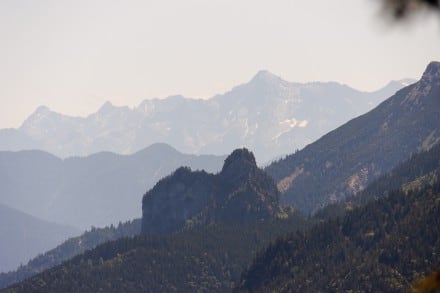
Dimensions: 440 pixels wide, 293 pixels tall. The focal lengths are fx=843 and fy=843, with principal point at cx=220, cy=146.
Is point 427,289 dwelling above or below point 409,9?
below

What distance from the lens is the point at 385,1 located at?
21.4m

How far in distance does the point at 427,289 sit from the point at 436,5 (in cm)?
726

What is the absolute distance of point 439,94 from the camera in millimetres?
26766

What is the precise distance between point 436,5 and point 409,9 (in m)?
0.70

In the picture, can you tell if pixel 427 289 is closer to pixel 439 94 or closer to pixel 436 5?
pixel 436 5

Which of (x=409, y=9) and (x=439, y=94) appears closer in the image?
(x=409, y=9)

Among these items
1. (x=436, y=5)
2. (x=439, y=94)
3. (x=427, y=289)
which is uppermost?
(x=436, y=5)

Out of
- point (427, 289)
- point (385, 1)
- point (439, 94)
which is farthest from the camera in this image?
point (439, 94)

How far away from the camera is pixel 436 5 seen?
21.5m

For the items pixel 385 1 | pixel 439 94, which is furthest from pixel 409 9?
pixel 439 94

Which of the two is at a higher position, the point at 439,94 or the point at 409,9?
the point at 409,9

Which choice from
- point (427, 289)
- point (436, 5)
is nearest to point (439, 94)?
point (436, 5)

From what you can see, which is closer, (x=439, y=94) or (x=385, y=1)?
(x=385, y=1)

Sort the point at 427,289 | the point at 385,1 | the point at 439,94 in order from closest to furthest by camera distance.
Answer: the point at 427,289
the point at 385,1
the point at 439,94
